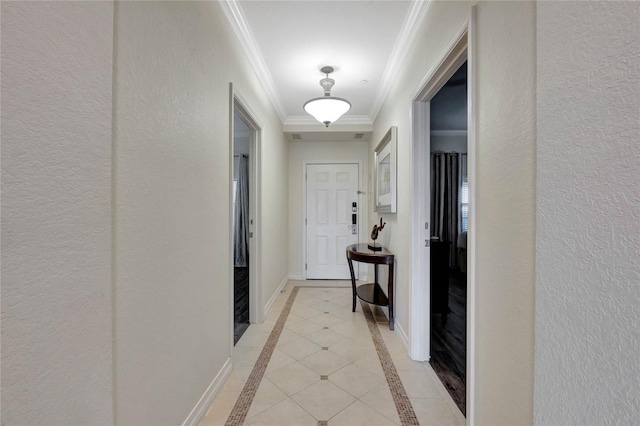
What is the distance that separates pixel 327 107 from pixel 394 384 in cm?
236

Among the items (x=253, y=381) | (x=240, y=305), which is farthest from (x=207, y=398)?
(x=240, y=305)

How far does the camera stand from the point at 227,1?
185 cm

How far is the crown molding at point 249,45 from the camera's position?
1929 millimetres

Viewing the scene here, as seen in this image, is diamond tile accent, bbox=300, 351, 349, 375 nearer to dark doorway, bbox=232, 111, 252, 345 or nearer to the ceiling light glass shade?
the ceiling light glass shade

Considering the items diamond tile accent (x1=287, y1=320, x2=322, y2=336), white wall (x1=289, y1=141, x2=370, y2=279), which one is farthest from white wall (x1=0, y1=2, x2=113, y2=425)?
white wall (x1=289, y1=141, x2=370, y2=279)

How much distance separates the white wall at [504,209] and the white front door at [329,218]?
10.8 ft

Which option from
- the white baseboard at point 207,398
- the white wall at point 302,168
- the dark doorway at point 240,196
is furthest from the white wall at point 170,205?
the dark doorway at point 240,196

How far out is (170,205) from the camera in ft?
4.20

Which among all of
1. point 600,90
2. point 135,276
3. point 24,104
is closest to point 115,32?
point 24,104

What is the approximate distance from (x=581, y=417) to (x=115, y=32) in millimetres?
1632

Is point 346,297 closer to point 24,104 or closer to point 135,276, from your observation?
point 135,276

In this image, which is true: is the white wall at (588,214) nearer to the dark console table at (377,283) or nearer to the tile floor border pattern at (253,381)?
the tile floor border pattern at (253,381)

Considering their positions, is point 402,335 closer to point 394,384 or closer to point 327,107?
point 394,384

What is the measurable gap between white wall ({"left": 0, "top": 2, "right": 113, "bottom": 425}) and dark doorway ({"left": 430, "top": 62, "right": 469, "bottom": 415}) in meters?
1.86
